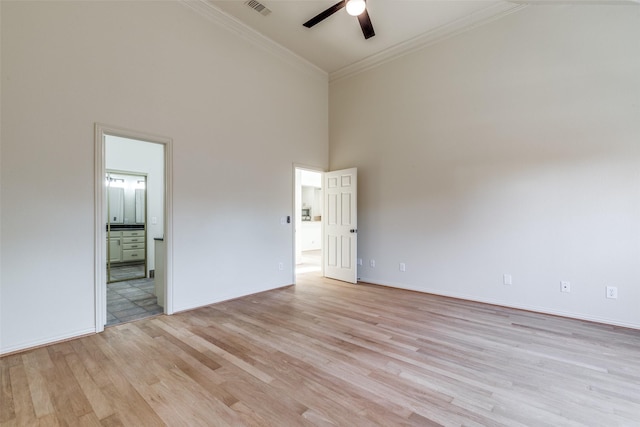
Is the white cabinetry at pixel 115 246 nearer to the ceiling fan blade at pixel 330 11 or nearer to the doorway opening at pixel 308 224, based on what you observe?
the doorway opening at pixel 308 224

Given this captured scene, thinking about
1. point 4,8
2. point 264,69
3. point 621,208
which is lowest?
point 621,208

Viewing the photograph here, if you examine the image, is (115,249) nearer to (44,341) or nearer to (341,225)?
(44,341)

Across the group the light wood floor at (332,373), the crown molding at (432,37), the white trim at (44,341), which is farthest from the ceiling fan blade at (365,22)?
the white trim at (44,341)

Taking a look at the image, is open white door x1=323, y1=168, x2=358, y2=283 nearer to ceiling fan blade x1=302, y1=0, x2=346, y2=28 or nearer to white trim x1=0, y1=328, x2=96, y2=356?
ceiling fan blade x1=302, y1=0, x2=346, y2=28

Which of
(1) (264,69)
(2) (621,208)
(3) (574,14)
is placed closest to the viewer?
(2) (621,208)

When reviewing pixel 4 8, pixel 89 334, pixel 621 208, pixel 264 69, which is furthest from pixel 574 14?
pixel 89 334

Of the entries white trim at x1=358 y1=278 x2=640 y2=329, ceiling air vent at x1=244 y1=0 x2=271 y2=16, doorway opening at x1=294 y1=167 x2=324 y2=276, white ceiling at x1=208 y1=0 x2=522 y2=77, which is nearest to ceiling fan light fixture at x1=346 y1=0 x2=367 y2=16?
white ceiling at x1=208 y1=0 x2=522 y2=77

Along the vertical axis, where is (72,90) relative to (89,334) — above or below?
above

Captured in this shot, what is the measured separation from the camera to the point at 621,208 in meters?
3.12

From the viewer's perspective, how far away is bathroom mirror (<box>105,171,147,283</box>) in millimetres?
5613

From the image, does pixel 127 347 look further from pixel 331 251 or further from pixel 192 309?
pixel 331 251

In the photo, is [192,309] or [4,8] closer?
[4,8]

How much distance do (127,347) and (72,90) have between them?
8.44ft

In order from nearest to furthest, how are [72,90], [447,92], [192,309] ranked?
[72,90]
[192,309]
[447,92]
